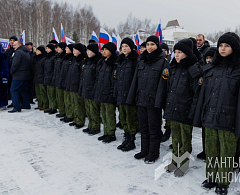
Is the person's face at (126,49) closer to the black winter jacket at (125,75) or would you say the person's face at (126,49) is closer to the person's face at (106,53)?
the black winter jacket at (125,75)

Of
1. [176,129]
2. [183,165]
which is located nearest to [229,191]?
[183,165]

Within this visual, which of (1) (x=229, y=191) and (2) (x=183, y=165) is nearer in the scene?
(1) (x=229, y=191)

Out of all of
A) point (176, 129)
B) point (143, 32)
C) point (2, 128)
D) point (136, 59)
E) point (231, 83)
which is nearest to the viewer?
point (231, 83)

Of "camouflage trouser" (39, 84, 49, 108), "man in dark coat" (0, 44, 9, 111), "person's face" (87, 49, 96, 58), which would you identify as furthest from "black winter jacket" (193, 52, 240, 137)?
"man in dark coat" (0, 44, 9, 111)

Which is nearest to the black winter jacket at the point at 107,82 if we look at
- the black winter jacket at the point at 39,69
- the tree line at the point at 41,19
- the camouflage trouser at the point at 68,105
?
the camouflage trouser at the point at 68,105

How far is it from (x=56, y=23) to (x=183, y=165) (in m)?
32.3

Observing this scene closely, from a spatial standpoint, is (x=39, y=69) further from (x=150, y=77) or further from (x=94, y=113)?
(x=150, y=77)

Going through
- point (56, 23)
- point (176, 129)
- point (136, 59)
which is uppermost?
point (56, 23)

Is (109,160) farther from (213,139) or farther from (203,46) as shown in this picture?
(203,46)

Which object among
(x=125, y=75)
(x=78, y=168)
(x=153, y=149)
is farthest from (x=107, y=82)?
(x=78, y=168)

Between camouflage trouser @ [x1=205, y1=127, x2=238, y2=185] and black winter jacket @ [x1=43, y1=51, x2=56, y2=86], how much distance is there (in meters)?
5.45

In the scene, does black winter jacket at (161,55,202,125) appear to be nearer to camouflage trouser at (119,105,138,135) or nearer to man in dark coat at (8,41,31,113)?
camouflage trouser at (119,105,138,135)

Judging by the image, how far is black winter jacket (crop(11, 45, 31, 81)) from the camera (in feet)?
24.1

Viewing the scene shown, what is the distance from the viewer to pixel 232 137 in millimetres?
2787
